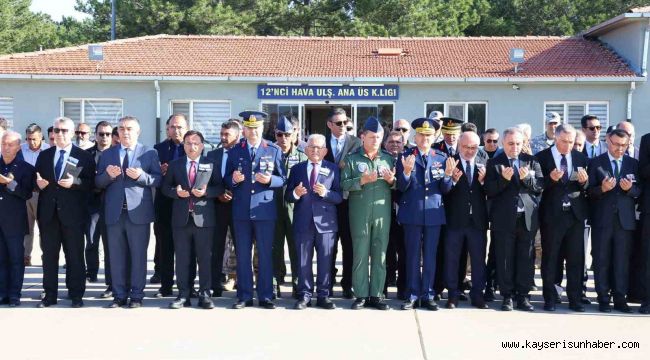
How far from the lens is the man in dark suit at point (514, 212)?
7.62 m

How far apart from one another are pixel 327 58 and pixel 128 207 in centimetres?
1684

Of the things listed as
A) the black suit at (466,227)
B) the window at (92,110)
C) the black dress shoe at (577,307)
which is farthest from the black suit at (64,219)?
the window at (92,110)

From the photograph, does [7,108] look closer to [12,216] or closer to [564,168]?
[12,216]

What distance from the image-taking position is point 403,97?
2123 cm

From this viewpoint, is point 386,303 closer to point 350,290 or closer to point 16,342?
point 350,290

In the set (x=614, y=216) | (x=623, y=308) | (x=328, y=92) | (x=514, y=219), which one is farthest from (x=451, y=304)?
(x=328, y=92)

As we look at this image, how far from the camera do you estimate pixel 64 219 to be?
25.5 ft

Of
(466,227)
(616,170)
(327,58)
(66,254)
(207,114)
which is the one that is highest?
(327,58)

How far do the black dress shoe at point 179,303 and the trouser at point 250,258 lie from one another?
0.54m

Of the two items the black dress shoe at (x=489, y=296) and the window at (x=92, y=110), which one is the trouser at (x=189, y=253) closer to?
the black dress shoe at (x=489, y=296)

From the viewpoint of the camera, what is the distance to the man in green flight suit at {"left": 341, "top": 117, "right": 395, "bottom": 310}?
780 centimetres

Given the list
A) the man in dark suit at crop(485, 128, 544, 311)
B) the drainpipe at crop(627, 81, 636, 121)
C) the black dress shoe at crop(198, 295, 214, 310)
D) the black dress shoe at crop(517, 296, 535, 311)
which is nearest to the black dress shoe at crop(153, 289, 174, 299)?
the black dress shoe at crop(198, 295, 214, 310)

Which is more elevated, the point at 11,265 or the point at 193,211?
the point at 193,211

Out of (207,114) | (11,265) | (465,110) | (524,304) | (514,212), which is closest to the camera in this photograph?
(514,212)
